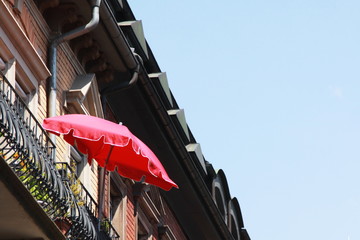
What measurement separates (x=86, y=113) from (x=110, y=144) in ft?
13.9

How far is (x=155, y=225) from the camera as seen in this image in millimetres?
29438

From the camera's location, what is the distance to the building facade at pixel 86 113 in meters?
17.0

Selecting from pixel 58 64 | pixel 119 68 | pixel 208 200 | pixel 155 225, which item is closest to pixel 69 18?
pixel 58 64

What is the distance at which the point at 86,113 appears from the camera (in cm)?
2372

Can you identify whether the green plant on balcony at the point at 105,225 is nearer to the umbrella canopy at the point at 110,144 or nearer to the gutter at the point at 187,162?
the umbrella canopy at the point at 110,144

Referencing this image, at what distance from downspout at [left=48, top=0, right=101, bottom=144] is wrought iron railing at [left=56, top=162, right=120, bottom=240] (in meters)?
1.01

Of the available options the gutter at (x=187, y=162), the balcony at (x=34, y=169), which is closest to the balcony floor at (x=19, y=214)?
the balcony at (x=34, y=169)

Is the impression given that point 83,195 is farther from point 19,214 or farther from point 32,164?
point 19,214

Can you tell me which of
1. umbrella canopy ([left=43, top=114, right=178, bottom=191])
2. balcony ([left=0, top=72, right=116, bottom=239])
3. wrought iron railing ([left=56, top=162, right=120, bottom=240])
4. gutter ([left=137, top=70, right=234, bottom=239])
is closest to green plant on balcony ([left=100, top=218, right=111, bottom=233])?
wrought iron railing ([left=56, top=162, right=120, bottom=240])

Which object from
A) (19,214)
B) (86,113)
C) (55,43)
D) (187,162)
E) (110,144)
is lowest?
(187,162)

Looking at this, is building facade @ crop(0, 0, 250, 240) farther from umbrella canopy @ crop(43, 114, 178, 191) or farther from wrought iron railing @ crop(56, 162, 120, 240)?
umbrella canopy @ crop(43, 114, 178, 191)

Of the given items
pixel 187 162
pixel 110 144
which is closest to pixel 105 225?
pixel 110 144

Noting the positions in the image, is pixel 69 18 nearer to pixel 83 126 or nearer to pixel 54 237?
pixel 83 126

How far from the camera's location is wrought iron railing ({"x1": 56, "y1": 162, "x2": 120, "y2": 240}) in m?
20.2
